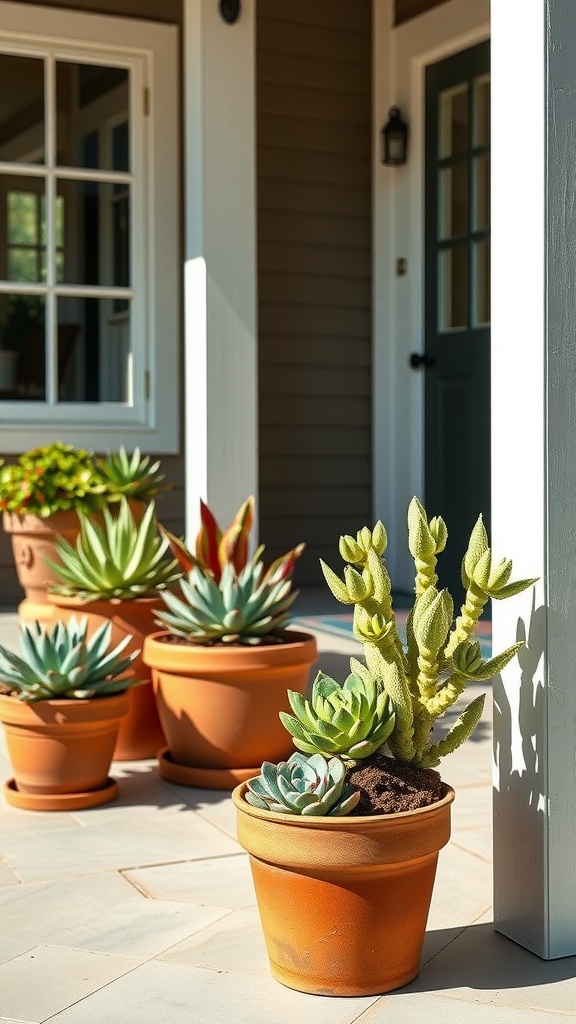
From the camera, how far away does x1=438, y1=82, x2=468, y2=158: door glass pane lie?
17.7 ft

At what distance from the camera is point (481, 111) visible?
17.3 feet

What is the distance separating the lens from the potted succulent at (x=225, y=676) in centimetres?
297

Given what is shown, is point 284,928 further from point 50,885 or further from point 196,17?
point 196,17

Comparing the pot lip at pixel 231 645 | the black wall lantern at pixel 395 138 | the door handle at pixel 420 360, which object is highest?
the black wall lantern at pixel 395 138

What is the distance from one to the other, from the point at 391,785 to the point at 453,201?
4.05 meters

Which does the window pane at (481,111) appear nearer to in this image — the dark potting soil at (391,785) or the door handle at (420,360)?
the door handle at (420,360)

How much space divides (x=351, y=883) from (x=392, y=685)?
1.00 ft

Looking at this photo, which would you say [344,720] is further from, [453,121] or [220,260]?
[453,121]

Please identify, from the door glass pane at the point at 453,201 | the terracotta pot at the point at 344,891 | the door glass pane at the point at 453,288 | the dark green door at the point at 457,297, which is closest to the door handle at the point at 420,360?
the dark green door at the point at 457,297

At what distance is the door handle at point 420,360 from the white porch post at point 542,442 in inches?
140

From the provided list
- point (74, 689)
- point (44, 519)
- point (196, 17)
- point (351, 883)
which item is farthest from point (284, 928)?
point (196, 17)

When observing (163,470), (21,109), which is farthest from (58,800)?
(21,109)

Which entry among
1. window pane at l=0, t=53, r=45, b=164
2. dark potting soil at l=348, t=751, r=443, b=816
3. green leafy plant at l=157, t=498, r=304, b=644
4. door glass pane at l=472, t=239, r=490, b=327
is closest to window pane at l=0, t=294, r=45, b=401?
window pane at l=0, t=53, r=45, b=164

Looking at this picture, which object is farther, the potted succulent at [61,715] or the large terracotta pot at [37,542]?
the large terracotta pot at [37,542]
